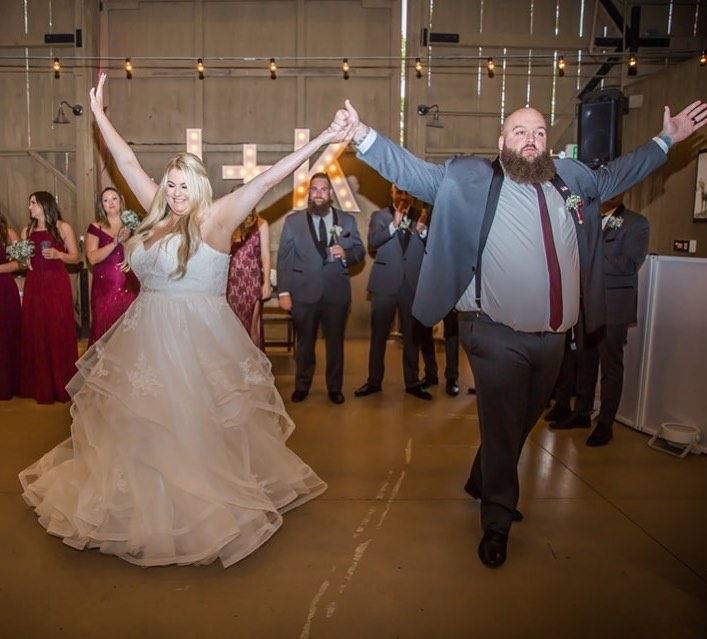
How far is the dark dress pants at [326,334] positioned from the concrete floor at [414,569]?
4.36ft

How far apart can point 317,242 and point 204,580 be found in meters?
3.26

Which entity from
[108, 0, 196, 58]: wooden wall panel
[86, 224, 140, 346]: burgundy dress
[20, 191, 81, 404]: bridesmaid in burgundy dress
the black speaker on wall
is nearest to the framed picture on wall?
the black speaker on wall

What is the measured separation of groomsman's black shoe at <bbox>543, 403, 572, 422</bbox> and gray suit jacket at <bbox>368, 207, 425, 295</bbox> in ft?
5.02

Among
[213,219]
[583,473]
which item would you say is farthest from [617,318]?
[213,219]

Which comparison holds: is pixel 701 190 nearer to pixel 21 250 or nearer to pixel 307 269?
pixel 307 269

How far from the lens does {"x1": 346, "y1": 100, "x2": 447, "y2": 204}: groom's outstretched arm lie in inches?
111

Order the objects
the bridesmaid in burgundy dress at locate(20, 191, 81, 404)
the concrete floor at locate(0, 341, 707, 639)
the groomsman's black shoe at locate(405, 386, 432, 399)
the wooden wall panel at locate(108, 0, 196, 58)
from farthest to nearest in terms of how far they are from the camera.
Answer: the wooden wall panel at locate(108, 0, 196, 58) → the groomsman's black shoe at locate(405, 386, 432, 399) → the bridesmaid in burgundy dress at locate(20, 191, 81, 404) → the concrete floor at locate(0, 341, 707, 639)

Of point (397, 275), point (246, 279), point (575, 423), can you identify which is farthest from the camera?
point (397, 275)

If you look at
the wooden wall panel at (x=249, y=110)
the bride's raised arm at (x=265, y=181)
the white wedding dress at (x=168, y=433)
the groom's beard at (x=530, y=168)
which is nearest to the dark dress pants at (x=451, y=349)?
the white wedding dress at (x=168, y=433)

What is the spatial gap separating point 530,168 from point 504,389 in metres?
0.95

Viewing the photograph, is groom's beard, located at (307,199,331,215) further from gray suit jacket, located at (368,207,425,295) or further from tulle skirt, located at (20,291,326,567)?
tulle skirt, located at (20,291,326,567)

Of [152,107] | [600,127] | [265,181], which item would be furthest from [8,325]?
[600,127]

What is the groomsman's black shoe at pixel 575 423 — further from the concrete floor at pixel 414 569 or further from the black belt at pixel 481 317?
the black belt at pixel 481 317

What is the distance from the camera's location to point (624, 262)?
14.3ft
